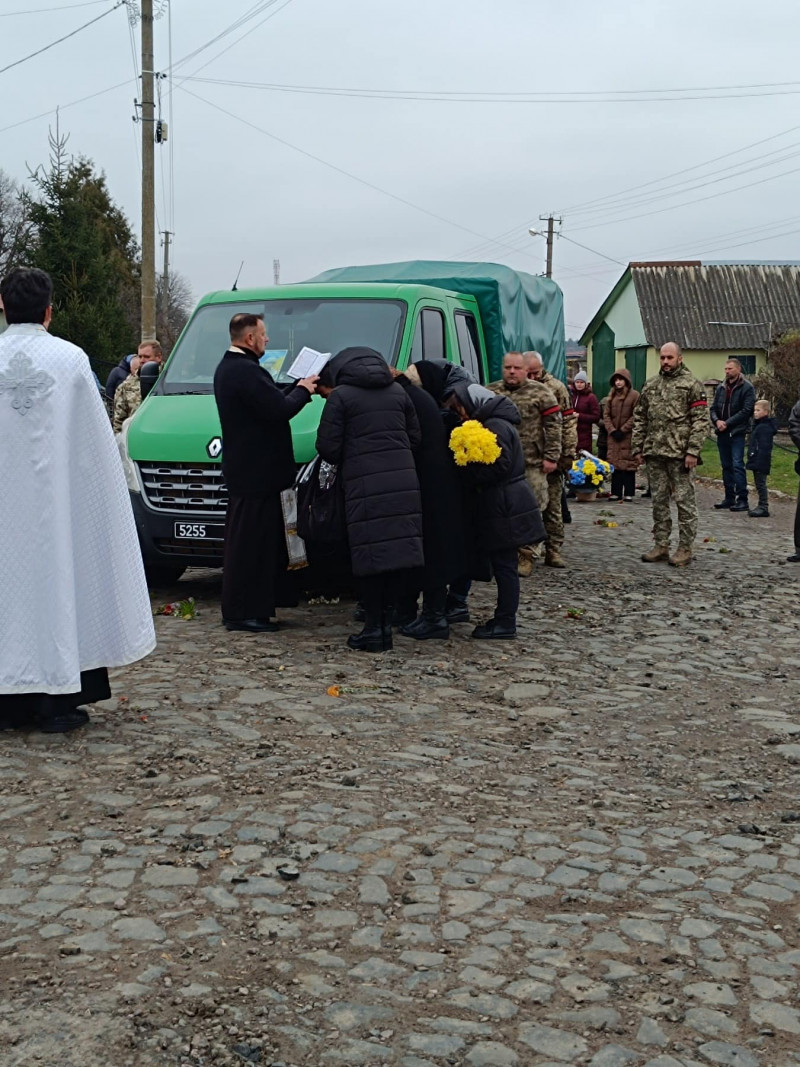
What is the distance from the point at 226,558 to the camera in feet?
28.5

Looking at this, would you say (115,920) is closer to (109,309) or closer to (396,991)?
(396,991)

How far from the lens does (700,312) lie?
2244 inches

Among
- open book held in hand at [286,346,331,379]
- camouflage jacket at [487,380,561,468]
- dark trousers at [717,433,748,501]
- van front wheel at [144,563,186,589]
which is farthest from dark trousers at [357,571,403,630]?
dark trousers at [717,433,748,501]

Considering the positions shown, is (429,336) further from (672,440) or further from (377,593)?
(377,593)

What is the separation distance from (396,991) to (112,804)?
6.23ft

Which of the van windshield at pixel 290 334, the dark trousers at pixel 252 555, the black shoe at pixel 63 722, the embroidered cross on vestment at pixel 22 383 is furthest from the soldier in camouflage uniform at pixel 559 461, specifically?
the embroidered cross on vestment at pixel 22 383

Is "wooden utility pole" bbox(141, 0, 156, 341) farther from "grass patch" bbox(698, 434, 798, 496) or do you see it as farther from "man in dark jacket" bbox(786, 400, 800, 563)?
"man in dark jacket" bbox(786, 400, 800, 563)

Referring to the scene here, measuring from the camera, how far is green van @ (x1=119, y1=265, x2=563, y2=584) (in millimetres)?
9570

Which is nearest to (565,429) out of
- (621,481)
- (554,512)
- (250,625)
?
(554,512)

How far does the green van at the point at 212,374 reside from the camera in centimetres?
957

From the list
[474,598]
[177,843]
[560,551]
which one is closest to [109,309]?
[560,551]

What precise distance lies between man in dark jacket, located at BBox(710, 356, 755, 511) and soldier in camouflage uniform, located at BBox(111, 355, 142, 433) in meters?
8.18

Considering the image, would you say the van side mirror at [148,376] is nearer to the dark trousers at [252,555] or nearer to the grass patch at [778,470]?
the dark trousers at [252,555]

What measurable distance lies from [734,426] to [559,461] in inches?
281
